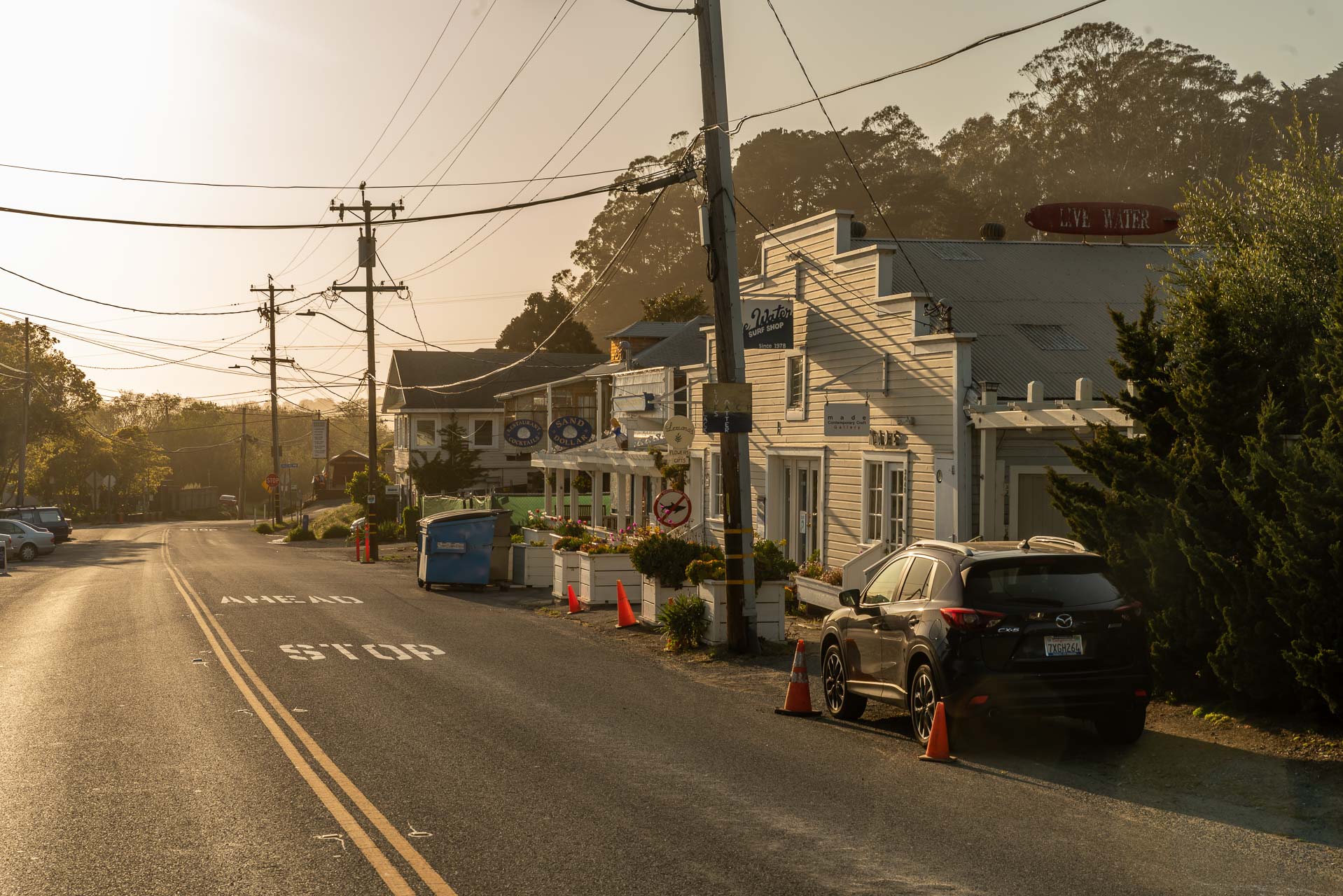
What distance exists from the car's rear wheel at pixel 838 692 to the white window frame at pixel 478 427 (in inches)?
2074

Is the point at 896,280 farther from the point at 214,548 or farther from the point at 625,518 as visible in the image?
the point at 214,548

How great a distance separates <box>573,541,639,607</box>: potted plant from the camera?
79.8 feet

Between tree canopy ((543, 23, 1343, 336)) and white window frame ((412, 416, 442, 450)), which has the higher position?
tree canopy ((543, 23, 1343, 336))

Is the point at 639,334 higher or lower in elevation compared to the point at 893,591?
higher

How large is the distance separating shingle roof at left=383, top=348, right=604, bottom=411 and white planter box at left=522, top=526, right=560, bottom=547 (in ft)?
103

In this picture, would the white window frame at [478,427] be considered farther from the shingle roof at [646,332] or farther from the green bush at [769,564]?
the green bush at [769,564]

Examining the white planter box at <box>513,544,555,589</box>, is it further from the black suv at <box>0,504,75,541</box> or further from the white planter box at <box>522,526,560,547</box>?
the black suv at <box>0,504,75,541</box>

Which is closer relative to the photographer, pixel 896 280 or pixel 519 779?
pixel 519 779

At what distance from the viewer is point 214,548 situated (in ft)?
178

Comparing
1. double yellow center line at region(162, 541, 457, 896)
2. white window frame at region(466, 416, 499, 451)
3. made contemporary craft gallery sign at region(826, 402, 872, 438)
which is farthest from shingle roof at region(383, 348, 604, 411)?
double yellow center line at region(162, 541, 457, 896)

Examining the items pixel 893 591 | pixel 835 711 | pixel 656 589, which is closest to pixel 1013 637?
pixel 893 591

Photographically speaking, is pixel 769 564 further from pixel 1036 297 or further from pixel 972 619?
pixel 1036 297

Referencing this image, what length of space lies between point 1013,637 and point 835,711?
2.99 m

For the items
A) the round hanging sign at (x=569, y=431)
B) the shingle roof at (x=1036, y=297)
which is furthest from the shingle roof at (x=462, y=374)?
the shingle roof at (x=1036, y=297)
